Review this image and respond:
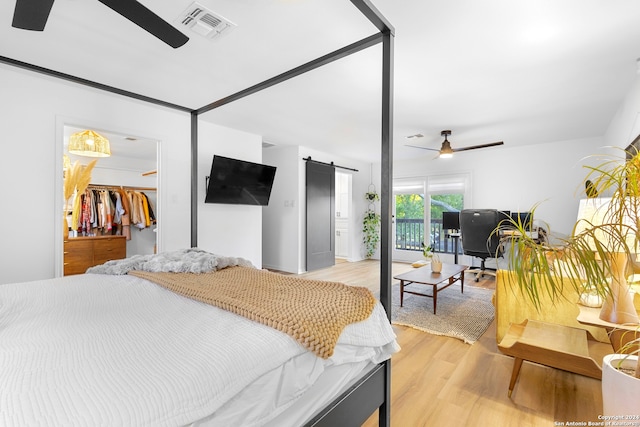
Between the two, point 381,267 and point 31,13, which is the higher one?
point 31,13

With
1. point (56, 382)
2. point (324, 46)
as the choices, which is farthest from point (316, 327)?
point (324, 46)

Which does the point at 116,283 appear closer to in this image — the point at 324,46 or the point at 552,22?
the point at 324,46

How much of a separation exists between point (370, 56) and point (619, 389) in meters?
2.29

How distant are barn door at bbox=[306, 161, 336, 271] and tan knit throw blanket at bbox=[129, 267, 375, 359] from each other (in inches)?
144

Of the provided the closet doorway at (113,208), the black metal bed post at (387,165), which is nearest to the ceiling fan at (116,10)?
the black metal bed post at (387,165)

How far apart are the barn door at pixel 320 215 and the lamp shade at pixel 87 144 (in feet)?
9.69

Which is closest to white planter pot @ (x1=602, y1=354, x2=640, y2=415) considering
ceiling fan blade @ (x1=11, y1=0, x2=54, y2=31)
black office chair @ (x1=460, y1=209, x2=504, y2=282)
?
ceiling fan blade @ (x1=11, y1=0, x2=54, y2=31)

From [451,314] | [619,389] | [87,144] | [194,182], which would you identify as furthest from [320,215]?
[619,389]

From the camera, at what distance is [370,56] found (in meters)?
2.26

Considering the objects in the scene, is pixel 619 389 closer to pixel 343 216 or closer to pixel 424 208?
pixel 424 208

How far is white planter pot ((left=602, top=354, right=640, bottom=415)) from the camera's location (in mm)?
1150

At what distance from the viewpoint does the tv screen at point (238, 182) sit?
3752mm

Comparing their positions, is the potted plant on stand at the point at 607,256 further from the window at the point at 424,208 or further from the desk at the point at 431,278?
the window at the point at 424,208

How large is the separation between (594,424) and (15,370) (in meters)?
2.35
